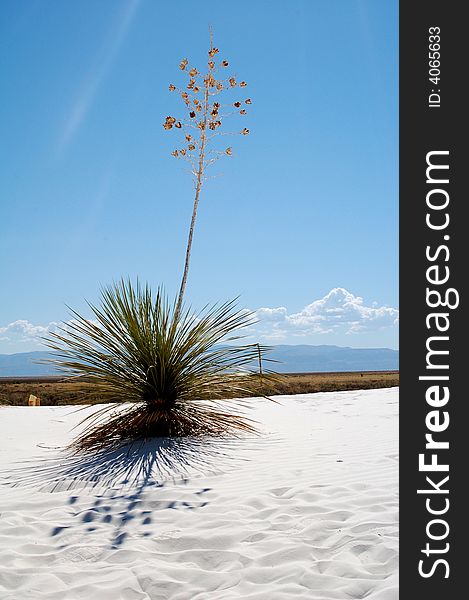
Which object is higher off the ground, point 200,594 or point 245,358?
point 245,358

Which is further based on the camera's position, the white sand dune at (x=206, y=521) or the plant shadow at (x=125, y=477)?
the plant shadow at (x=125, y=477)

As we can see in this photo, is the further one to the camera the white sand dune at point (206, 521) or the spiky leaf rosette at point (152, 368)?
the spiky leaf rosette at point (152, 368)

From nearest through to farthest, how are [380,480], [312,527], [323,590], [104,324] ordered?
[323,590], [312,527], [380,480], [104,324]

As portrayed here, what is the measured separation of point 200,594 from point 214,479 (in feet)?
5.71

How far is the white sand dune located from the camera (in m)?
2.53

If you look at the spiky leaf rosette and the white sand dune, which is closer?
the white sand dune

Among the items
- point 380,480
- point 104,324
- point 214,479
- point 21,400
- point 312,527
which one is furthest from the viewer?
point 21,400

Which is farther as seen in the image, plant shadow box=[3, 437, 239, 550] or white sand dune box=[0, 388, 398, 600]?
plant shadow box=[3, 437, 239, 550]

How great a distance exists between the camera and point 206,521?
3.28 metres

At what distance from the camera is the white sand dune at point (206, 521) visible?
2.53 m

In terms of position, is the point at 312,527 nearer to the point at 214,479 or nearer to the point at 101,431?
the point at 214,479

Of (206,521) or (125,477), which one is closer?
(206,521)

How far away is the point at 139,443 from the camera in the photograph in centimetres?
525

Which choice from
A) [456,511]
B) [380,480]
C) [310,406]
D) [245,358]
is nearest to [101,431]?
[245,358]
